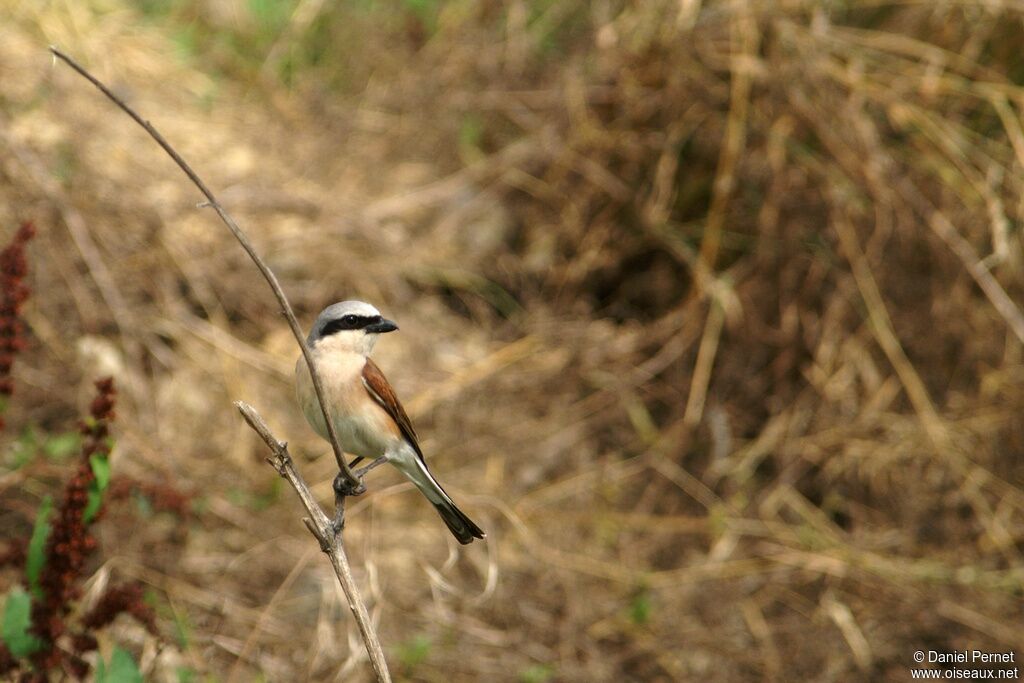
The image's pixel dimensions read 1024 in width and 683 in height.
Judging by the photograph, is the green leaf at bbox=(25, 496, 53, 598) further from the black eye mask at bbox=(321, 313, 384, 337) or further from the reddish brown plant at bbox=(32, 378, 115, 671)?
the black eye mask at bbox=(321, 313, 384, 337)

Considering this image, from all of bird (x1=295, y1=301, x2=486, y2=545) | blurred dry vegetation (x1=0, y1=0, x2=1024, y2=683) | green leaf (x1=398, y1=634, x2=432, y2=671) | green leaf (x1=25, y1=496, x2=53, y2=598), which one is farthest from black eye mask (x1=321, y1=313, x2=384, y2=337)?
green leaf (x1=398, y1=634, x2=432, y2=671)

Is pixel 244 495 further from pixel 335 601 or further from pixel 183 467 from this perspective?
pixel 335 601

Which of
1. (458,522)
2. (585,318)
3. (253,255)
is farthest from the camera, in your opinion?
(585,318)

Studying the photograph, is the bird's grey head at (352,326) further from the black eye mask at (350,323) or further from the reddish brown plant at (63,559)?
the reddish brown plant at (63,559)

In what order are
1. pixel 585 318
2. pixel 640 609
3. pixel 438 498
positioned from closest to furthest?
1. pixel 438 498
2. pixel 640 609
3. pixel 585 318

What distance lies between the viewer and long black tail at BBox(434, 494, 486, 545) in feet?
8.79

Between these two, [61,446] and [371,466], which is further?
[61,446]

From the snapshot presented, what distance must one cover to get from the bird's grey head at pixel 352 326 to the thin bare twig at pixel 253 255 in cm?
50

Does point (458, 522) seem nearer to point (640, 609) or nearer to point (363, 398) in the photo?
point (363, 398)

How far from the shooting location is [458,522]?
277 centimetres

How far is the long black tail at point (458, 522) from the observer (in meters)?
2.68

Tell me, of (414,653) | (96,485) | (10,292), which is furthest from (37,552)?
(414,653)

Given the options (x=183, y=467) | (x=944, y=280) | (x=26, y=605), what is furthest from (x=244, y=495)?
(x=944, y=280)

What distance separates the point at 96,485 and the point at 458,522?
3.17 ft
